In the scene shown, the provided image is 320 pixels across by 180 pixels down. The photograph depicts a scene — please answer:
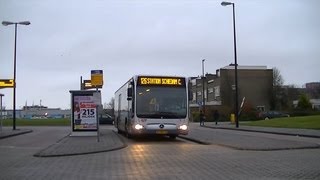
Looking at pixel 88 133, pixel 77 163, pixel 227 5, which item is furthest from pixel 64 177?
pixel 227 5

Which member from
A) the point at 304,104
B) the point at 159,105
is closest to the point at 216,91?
the point at 304,104

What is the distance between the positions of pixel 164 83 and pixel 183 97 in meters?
1.19

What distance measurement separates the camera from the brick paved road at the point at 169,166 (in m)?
11.7

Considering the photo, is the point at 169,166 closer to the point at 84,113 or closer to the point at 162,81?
the point at 162,81

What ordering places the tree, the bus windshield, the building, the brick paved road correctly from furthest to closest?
the building → the tree → the bus windshield → the brick paved road

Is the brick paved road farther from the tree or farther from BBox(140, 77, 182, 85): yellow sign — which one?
→ the tree

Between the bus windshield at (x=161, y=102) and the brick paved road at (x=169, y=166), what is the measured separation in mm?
6562

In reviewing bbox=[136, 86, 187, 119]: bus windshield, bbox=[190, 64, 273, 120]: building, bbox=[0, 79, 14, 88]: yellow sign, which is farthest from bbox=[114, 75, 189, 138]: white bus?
bbox=[190, 64, 273, 120]: building

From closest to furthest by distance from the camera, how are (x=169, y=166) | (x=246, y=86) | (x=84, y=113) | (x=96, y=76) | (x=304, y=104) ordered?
(x=169, y=166), (x=96, y=76), (x=84, y=113), (x=304, y=104), (x=246, y=86)

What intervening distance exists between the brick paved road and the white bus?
20.8ft

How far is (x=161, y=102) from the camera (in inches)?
961

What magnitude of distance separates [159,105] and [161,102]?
21cm

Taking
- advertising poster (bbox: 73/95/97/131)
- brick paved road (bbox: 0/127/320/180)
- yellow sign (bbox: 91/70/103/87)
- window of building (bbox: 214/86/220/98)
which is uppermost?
window of building (bbox: 214/86/220/98)

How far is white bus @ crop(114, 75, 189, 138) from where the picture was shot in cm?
2405
